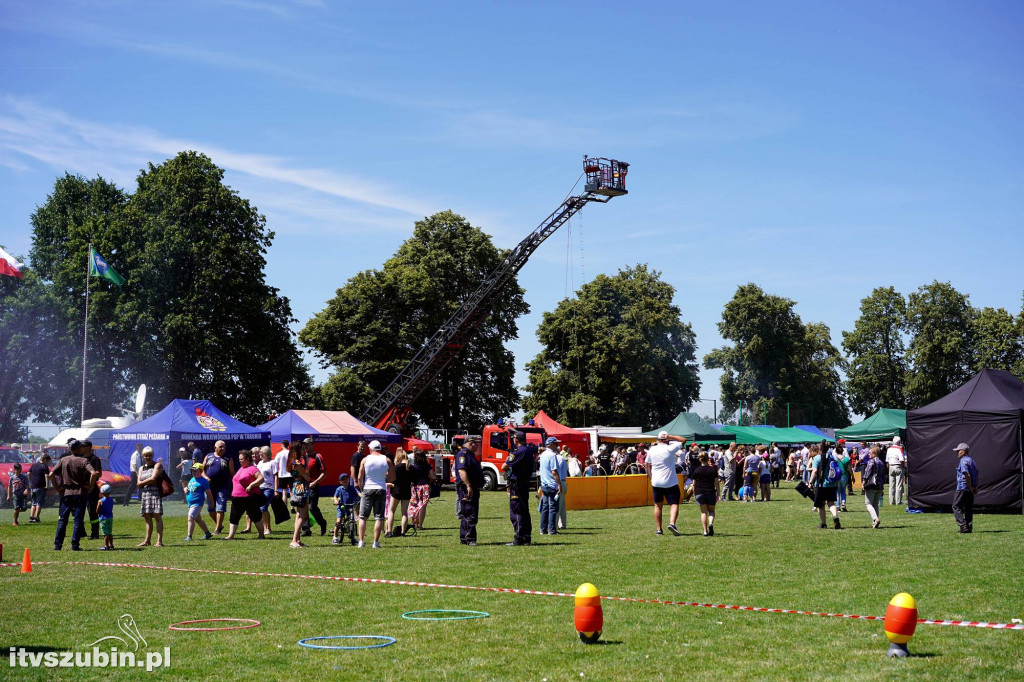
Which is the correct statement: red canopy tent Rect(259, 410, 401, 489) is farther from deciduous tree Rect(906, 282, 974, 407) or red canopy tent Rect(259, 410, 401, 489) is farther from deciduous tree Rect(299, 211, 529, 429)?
deciduous tree Rect(906, 282, 974, 407)

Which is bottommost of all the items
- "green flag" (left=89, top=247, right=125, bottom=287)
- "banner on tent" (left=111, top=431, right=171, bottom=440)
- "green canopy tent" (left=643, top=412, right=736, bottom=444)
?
"banner on tent" (left=111, top=431, right=171, bottom=440)

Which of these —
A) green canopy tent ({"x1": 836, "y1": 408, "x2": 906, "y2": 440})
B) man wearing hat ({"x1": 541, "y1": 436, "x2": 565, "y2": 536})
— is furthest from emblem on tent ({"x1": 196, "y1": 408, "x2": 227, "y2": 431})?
green canopy tent ({"x1": 836, "y1": 408, "x2": 906, "y2": 440})

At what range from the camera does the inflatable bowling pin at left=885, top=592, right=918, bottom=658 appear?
6738mm

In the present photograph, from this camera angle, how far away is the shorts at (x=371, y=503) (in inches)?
605

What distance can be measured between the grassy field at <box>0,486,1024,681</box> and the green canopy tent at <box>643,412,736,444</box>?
85.1 feet

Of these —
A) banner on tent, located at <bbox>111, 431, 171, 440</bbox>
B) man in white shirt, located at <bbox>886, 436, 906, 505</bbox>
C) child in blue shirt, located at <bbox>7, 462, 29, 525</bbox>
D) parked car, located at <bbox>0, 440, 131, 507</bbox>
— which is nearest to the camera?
child in blue shirt, located at <bbox>7, 462, 29, 525</bbox>

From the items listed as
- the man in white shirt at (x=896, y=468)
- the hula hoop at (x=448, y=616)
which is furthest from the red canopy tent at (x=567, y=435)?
the hula hoop at (x=448, y=616)

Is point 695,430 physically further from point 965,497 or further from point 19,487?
point 19,487

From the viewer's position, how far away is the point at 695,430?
4344 cm

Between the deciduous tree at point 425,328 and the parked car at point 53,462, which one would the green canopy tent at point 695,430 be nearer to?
the deciduous tree at point 425,328

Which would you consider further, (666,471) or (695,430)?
(695,430)

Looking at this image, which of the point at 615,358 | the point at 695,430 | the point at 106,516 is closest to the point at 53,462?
the point at 106,516

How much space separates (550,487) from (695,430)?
26.9m

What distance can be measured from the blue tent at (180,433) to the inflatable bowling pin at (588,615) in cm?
2315
